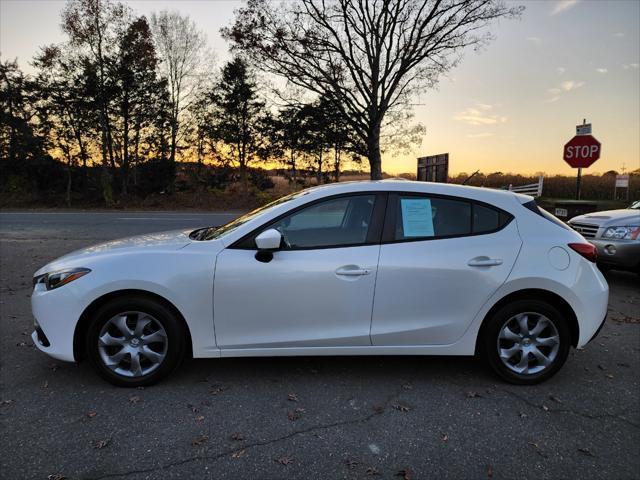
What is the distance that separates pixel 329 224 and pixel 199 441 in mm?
1779

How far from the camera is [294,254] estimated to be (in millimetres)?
3291

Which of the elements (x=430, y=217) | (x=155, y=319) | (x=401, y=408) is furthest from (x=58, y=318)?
(x=430, y=217)

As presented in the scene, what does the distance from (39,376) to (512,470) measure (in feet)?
11.7

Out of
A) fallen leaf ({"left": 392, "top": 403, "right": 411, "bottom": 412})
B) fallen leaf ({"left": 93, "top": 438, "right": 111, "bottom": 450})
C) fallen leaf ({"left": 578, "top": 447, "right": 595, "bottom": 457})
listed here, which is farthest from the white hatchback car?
fallen leaf ({"left": 578, "top": 447, "right": 595, "bottom": 457})

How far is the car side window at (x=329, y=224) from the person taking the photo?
3371mm

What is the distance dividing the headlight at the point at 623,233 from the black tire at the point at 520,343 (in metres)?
3.97

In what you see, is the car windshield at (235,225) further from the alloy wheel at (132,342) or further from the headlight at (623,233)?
the headlight at (623,233)

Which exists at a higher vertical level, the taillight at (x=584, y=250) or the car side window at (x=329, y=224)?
the car side window at (x=329, y=224)

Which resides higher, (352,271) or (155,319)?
(352,271)

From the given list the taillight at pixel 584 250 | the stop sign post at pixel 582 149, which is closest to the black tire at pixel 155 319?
the taillight at pixel 584 250

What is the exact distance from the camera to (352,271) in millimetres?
3271

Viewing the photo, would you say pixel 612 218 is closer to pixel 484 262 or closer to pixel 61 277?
pixel 484 262

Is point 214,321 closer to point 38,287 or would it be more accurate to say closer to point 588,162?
point 38,287

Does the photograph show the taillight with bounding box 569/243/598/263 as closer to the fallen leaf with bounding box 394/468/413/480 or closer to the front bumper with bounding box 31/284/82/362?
the fallen leaf with bounding box 394/468/413/480
